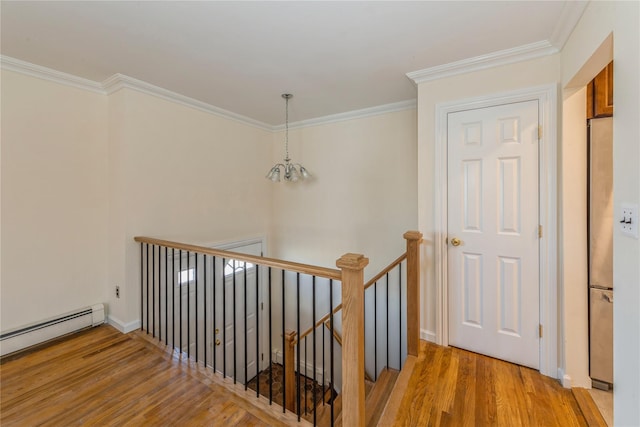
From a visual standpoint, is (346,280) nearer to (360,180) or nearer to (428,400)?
(428,400)

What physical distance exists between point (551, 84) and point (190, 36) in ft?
8.27

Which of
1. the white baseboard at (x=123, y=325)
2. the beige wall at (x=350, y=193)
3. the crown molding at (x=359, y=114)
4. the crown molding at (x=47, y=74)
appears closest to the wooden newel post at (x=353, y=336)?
the beige wall at (x=350, y=193)

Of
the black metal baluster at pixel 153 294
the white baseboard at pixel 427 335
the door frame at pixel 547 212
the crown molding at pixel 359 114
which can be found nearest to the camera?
the door frame at pixel 547 212

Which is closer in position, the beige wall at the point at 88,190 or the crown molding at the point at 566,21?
the crown molding at the point at 566,21

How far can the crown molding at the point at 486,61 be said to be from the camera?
1.95 metres

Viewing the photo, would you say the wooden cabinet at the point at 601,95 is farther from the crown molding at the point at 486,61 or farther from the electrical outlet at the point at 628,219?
the electrical outlet at the point at 628,219

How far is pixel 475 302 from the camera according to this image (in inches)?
87.7

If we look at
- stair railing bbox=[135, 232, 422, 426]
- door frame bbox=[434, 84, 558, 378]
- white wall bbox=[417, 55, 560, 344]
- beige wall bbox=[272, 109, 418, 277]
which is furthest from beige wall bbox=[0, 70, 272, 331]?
door frame bbox=[434, 84, 558, 378]

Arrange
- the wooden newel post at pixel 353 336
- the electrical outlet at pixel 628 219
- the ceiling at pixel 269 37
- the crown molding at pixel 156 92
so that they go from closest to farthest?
the electrical outlet at pixel 628 219 < the wooden newel post at pixel 353 336 < the ceiling at pixel 269 37 < the crown molding at pixel 156 92

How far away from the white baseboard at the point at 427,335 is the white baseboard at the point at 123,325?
8.74 feet

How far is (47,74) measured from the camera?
2.36 metres

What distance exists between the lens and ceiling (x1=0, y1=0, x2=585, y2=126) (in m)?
1.63

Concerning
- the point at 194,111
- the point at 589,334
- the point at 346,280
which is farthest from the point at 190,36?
the point at 589,334

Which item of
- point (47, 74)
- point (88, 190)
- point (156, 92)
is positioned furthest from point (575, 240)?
point (47, 74)
